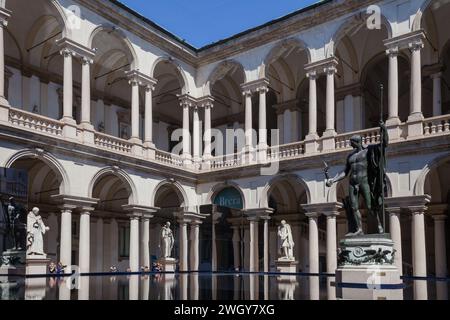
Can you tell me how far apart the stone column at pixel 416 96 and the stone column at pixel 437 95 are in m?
2.25

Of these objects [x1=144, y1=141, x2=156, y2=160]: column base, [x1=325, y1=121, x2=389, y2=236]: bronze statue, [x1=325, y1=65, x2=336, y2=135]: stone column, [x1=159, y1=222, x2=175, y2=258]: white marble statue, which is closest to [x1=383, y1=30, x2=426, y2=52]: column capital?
[x1=325, y1=65, x2=336, y2=135]: stone column

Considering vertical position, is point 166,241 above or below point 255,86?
below

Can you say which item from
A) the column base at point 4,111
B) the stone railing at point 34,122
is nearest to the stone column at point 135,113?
the stone railing at point 34,122

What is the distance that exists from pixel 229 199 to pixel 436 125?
10554 mm

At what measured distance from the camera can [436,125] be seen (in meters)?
20.4

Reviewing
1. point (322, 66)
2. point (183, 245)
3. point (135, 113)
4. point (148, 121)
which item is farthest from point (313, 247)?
point (135, 113)

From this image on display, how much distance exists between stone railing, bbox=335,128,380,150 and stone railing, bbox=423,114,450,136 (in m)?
1.96

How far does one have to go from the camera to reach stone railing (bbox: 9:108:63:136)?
A: 1888 centimetres

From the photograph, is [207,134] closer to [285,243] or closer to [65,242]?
[285,243]

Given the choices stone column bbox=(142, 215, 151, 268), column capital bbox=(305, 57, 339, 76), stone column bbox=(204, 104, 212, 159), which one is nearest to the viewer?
column capital bbox=(305, 57, 339, 76)

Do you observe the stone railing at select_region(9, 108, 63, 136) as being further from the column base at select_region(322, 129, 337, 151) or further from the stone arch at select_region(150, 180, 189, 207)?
the column base at select_region(322, 129, 337, 151)

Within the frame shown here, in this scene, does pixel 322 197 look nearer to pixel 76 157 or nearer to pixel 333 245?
pixel 333 245

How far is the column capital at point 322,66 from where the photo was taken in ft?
77.4
